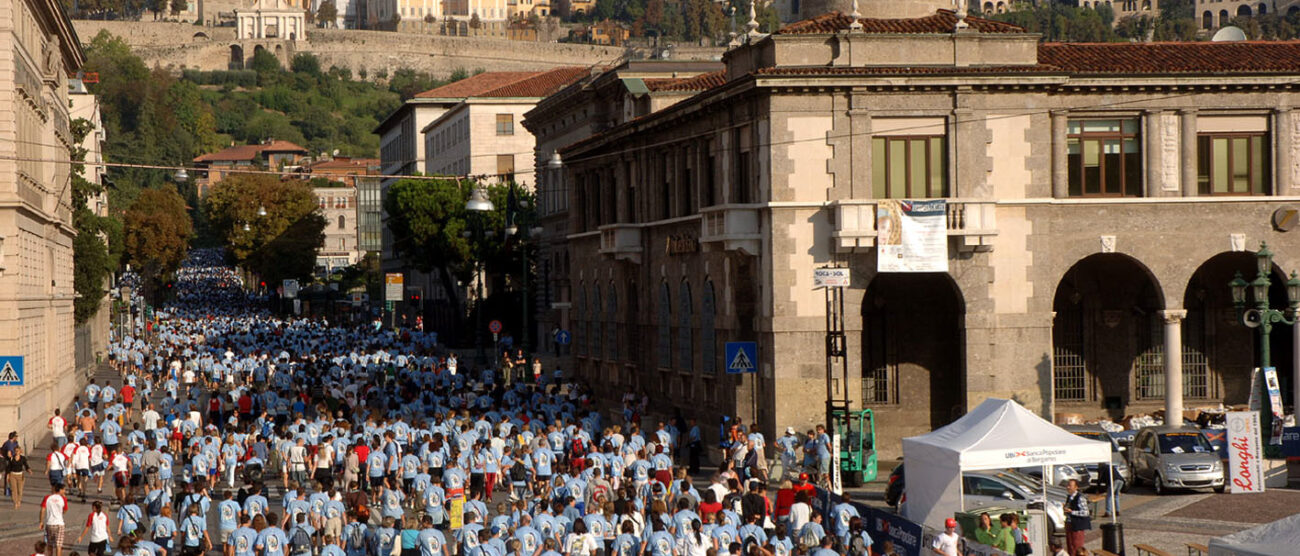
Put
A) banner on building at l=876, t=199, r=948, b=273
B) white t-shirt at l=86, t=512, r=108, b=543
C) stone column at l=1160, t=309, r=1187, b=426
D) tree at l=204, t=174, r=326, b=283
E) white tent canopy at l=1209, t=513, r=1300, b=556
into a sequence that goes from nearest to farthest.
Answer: white tent canopy at l=1209, t=513, r=1300, b=556 < white t-shirt at l=86, t=512, r=108, b=543 < banner on building at l=876, t=199, r=948, b=273 < stone column at l=1160, t=309, r=1187, b=426 < tree at l=204, t=174, r=326, b=283

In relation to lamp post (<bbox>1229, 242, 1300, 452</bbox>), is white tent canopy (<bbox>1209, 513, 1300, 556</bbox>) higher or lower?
lower

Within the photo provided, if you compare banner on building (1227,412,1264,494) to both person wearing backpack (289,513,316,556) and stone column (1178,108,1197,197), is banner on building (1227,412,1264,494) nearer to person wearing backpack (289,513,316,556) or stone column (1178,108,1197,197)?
stone column (1178,108,1197,197)

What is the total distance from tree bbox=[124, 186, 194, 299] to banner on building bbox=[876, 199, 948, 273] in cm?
8537

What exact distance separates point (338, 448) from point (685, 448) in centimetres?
1092

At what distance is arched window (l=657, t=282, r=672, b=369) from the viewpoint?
4597 centimetres

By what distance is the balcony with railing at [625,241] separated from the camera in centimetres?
4834

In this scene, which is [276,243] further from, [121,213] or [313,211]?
[121,213]

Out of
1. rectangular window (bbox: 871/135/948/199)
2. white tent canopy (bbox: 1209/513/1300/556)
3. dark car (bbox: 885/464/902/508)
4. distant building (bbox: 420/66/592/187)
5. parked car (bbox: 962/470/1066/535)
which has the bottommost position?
dark car (bbox: 885/464/902/508)

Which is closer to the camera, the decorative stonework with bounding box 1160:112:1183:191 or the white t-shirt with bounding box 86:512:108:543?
the white t-shirt with bounding box 86:512:108:543

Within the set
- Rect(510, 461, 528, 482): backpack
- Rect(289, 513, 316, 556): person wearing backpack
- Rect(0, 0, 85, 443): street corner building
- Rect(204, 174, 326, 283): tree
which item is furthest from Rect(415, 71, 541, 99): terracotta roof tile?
Rect(289, 513, 316, 556): person wearing backpack

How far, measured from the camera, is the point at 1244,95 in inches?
1487

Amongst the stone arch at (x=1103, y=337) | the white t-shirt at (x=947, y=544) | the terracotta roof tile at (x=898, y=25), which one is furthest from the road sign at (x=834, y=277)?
the white t-shirt at (x=947, y=544)

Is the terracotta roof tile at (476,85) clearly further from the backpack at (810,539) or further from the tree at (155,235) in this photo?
the backpack at (810,539)

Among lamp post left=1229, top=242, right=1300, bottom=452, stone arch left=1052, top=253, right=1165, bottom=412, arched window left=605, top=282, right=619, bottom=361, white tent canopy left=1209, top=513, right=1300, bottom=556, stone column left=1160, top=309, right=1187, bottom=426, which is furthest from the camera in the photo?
arched window left=605, top=282, right=619, bottom=361
